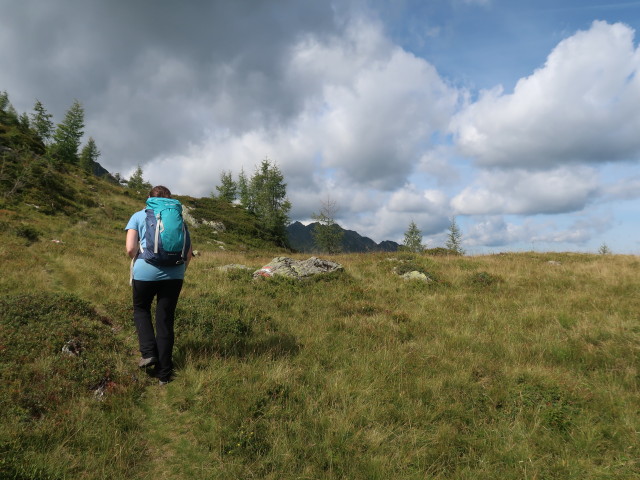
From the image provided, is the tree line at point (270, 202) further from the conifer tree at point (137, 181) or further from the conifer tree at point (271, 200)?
the conifer tree at point (137, 181)

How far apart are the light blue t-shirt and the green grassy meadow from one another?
4.91 ft

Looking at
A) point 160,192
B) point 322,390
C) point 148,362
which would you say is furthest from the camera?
point 160,192

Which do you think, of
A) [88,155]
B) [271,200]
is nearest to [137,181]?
[88,155]

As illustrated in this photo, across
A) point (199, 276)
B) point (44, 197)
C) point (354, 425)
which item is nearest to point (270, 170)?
point (44, 197)

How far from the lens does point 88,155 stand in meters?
71.1

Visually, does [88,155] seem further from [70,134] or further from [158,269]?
[158,269]

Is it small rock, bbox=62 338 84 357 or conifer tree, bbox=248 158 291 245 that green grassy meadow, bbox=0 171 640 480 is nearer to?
small rock, bbox=62 338 84 357

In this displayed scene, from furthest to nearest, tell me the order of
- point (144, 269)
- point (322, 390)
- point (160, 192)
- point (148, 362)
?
point (160, 192)
point (148, 362)
point (144, 269)
point (322, 390)

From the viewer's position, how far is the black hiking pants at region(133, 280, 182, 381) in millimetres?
4773

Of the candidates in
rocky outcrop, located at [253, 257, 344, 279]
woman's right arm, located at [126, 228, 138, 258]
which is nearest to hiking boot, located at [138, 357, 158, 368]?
woman's right arm, located at [126, 228, 138, 258]

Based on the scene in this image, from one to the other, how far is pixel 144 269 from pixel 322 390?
317 centimetres

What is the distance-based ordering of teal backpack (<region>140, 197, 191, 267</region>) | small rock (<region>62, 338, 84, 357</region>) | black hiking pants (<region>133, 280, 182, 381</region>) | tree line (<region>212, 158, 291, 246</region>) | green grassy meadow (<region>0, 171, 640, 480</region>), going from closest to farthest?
green grassy meadow (<region>0, 171, 640, 480</region>) → teal backpack (<region>140, 197, 191, 267</region>) → black hiking pants (<region>133, 280, 182, 381</region>) → small rock (<region>62, 338, 84, 357</region>) → tree line (<region>212, 158, 291, 246</region>)

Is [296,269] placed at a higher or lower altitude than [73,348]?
higher

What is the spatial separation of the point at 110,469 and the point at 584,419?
18.5 ft
